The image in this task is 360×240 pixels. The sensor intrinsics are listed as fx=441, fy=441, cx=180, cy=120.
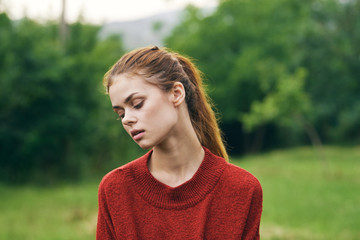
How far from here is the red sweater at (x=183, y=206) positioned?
6.00 ft

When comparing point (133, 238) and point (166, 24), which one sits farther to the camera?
point (166, 24)

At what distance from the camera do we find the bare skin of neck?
1.88 m

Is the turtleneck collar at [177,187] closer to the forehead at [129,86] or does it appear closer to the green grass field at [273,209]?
the forehead at [129,86]

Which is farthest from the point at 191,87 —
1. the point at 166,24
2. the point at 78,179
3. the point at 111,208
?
the point at 166,24

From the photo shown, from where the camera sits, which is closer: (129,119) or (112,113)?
(129,119)

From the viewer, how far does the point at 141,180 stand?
191 centimetres

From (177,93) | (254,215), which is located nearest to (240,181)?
(254,215)

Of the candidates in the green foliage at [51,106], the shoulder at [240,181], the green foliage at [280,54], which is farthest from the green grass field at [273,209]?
the green foliage at [280,54]

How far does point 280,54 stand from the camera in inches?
1309

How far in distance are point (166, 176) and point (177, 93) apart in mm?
371

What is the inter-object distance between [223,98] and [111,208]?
105ft

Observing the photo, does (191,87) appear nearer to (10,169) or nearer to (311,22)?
(10,169)

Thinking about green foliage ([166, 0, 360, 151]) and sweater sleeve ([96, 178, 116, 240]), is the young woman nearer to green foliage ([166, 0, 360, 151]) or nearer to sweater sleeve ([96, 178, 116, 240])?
sweater sleeve ([96, 178, 116, 240])

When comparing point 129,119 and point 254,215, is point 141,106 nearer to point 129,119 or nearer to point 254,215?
point 129,119
